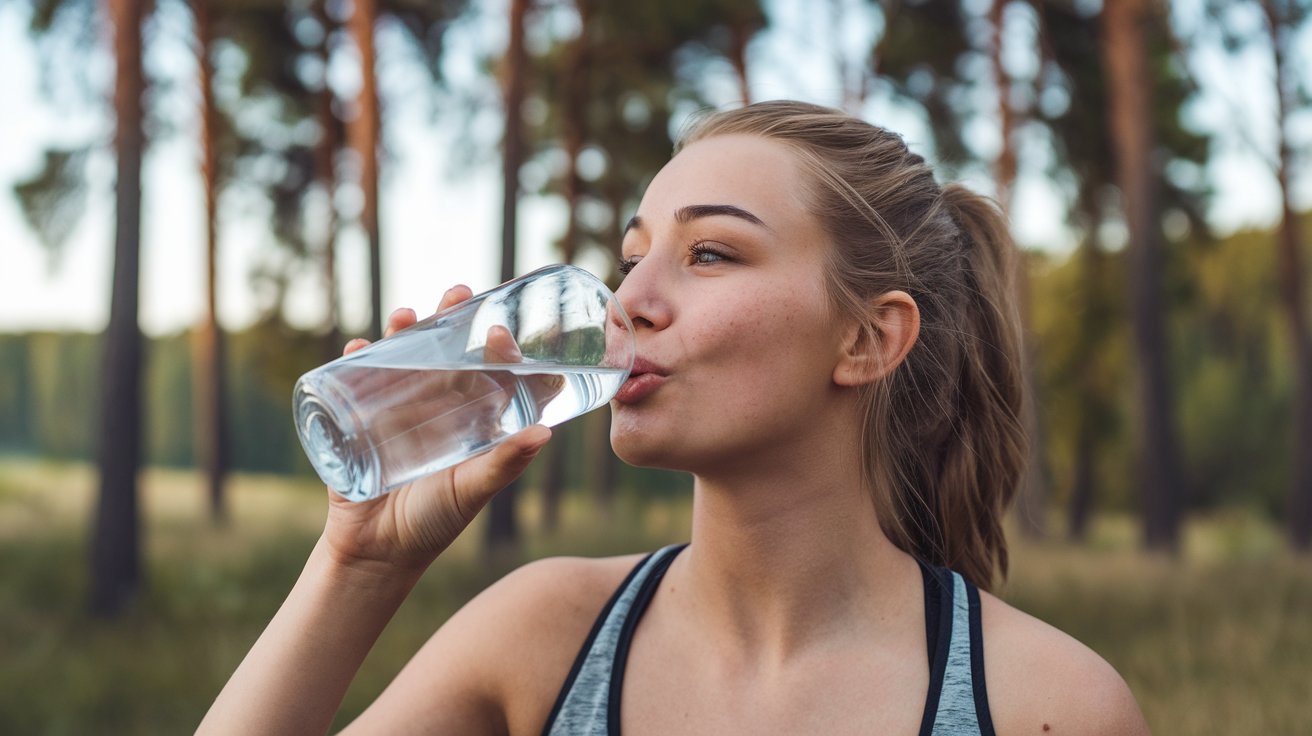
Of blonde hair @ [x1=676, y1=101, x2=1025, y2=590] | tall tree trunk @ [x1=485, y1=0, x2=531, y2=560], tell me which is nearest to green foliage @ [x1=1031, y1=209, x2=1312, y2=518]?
tall tree trunk @ [x1=485, y1=0, x2=531, y2=560]

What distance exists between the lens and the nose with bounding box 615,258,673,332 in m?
2.02

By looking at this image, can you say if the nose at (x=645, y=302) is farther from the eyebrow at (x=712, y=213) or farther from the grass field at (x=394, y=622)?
the grass field at (x=394, y=622)

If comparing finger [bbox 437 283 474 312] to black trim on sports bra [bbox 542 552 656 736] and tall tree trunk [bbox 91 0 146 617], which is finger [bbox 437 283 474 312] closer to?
black trim on sports bra [bbox 542 552 656 736]

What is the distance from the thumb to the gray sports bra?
0.48m

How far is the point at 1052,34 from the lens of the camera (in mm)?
15828

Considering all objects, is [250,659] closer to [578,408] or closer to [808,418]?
[578,408]

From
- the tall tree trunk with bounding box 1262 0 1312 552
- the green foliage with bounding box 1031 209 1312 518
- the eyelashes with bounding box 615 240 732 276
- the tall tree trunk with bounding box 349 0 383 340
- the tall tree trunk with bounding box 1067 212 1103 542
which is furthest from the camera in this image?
the green foliage with bounding box 1031 209 1312 518

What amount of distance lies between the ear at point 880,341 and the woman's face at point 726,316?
0.03 meters

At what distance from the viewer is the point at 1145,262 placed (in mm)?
12656

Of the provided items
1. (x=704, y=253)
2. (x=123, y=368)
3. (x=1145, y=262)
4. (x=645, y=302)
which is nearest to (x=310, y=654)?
(x=645, y=302)

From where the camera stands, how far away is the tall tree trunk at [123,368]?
9344mm

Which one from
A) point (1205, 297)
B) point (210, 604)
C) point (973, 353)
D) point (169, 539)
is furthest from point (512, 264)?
point (1205, 297)

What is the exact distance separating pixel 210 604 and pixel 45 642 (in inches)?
62.5

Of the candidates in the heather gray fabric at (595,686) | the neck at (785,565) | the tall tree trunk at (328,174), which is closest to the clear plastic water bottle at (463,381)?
the neck at (785,565)
